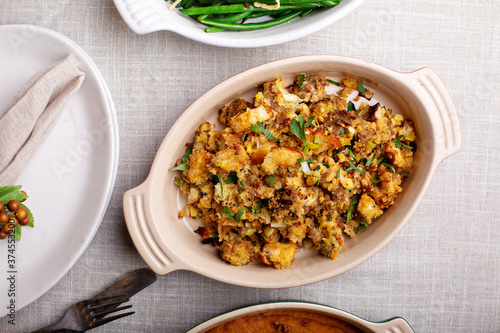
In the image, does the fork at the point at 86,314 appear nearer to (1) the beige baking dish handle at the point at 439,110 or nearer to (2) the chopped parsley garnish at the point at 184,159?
(2) the chopped parsley garnish at the point at 184,159

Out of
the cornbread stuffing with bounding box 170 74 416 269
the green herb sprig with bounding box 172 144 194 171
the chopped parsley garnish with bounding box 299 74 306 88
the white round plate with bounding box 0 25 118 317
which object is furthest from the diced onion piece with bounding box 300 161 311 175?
the white round plate with bounding box 0 25 118 317

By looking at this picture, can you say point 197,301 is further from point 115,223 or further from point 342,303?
point 342,303

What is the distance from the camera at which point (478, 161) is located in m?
1.99

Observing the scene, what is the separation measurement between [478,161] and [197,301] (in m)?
1.72

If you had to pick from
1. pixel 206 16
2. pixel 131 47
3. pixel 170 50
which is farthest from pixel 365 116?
pixel 131 47

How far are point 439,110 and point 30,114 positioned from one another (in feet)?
6.36

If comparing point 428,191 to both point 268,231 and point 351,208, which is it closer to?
point 351,208

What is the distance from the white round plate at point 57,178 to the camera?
184 cm

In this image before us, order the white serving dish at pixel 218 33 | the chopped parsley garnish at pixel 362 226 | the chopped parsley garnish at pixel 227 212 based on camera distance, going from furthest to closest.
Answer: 1. the chopped parsley garnish at pixel 362 226
2. the chopped parsley garnish at pixel 227 212
3. the white serving dish at pixel 218 33

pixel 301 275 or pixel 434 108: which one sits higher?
pixel 434 108

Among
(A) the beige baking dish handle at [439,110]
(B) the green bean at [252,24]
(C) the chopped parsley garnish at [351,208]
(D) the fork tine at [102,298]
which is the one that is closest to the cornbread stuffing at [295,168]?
(C) the chopped parsley garnish at [351,208]

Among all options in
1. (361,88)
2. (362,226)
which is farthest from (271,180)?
(361,88)

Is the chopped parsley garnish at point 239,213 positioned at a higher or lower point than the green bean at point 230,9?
lower

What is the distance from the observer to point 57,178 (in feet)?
6.26
